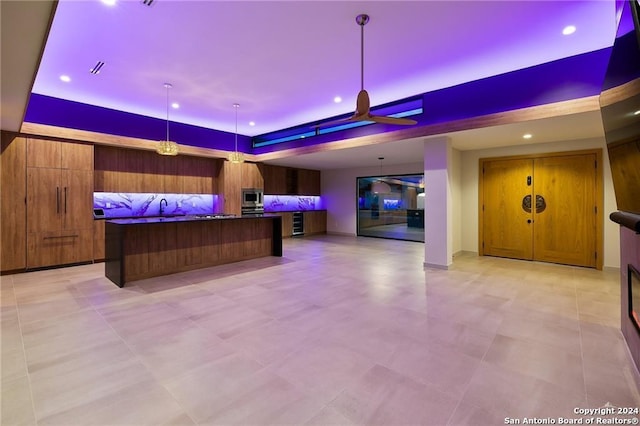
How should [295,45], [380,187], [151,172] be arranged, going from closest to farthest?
[295,45] < [151,172] < [380,187]

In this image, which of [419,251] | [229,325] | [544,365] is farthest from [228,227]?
[544,365]

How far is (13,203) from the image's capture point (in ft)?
17.1

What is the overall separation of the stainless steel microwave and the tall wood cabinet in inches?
147

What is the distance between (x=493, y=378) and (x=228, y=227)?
5.18 metres

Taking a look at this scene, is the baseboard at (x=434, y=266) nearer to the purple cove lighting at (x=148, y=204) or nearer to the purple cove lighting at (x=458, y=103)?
the purple cove lighting at (x=458, y=103)

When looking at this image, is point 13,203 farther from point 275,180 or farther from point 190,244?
point 275,180

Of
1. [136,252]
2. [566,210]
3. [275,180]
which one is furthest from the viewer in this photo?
[275,180]

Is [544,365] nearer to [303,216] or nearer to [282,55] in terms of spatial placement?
[282,55]

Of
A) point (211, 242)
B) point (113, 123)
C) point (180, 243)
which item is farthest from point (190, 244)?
point (113, 123)

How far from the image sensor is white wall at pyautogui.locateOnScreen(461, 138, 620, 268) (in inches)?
210

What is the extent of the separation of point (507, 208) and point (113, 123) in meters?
8.99

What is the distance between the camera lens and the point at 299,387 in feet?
6.74

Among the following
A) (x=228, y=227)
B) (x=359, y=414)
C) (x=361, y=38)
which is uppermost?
(x=361, y=38)

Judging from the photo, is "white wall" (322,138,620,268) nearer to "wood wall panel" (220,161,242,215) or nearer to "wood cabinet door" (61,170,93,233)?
"wood wall panel" (220,161,242,215)
